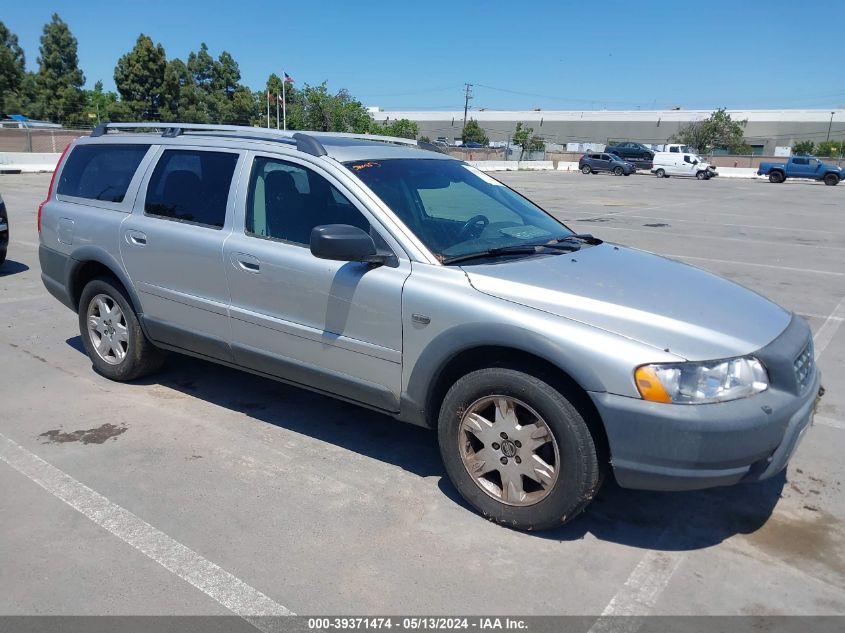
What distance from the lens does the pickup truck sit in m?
43.0

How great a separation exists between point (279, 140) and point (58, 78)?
64753 mm

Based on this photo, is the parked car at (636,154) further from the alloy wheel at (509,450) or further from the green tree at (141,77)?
the alloy wheel at (509,450)

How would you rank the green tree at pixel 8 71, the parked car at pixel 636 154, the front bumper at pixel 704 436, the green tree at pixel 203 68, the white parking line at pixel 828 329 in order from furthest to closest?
1. the green tree at pixel 203 68
2. the green tree at pixel 8 71
3. the parked car at pixel 636 154
4. the white parking line at pixel 828 329
5. the front bumper at pixel 704 436

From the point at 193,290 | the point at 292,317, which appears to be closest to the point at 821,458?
the point at 292,317

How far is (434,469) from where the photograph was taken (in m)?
4.05

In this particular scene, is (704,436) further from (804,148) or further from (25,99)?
(804,148)

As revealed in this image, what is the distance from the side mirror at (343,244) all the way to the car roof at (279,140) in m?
0.67

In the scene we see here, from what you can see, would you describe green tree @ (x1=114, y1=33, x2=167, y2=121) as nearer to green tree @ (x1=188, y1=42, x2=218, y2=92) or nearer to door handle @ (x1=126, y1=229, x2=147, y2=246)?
green tree @ (x1=188, y1=42, x2=218, y2=92)

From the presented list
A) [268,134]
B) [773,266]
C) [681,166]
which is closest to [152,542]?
[268,134]

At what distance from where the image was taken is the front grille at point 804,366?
320 cm

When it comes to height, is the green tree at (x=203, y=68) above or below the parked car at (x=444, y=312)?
above

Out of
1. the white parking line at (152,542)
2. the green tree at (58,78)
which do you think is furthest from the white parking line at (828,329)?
the green tree at (58,78)

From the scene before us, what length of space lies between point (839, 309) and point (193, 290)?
7.25 m

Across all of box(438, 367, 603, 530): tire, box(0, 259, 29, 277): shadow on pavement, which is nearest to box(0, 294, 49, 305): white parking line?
box(0, 259, 29, 277): shadow on pavement
